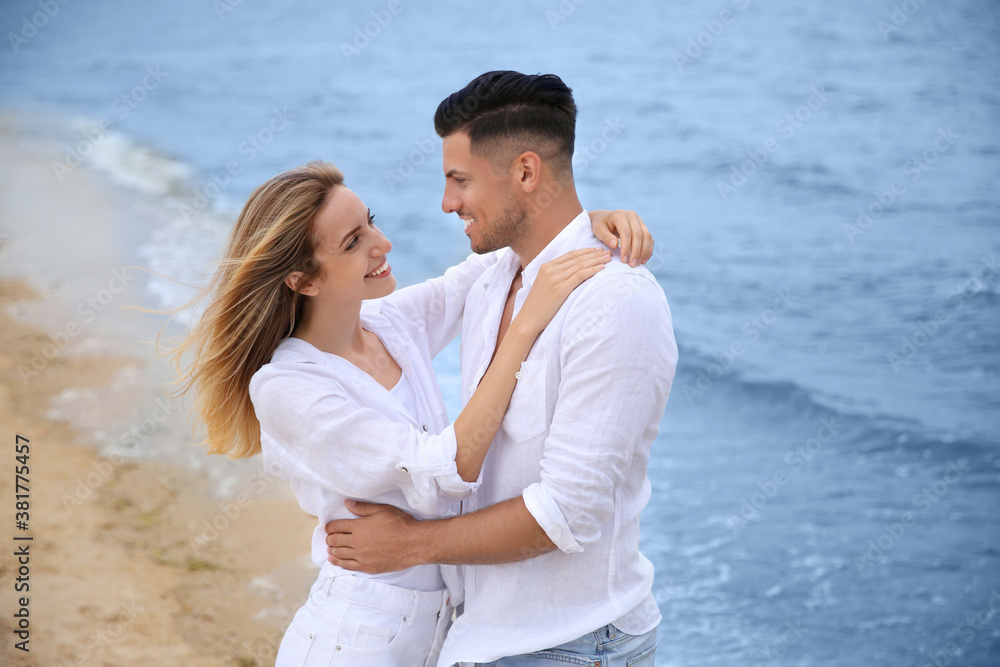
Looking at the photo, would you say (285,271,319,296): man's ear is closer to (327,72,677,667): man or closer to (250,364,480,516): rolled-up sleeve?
(250,364,480,516): rolled-up sleeve

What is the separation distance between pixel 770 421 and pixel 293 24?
2145cm

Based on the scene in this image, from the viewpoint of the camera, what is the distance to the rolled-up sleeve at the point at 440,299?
2.66 metres

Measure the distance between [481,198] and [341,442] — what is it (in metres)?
0.68

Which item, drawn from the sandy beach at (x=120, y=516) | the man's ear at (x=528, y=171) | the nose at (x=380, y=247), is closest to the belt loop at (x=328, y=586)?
the nose at (x=380, y=247)

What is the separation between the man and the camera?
1851 millimetres

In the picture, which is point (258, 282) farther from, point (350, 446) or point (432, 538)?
point (432, 538)

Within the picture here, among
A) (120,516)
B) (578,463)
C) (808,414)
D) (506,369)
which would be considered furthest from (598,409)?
(808,414)

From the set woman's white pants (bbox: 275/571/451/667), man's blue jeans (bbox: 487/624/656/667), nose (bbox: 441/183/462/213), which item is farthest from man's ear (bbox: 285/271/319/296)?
man's blue jeans (bbox: 487/624/656/667)

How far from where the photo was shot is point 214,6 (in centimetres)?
2641

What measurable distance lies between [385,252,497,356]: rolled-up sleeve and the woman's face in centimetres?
33

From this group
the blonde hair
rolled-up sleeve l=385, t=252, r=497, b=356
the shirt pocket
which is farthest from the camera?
rolled-up sleeve l=385, t=252, r=497, b=356

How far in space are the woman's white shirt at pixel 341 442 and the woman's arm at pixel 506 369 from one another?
0.11 ft

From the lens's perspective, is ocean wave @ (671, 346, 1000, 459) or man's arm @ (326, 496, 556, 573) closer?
man's arm @ (326, 496, 556, 573)

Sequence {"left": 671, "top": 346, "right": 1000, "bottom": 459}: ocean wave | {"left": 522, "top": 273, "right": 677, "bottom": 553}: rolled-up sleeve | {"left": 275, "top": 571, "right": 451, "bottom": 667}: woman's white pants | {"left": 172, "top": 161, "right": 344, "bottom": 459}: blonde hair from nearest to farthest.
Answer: {"left": 522, "top": 273, "right": 677, "bottom": 553}: rolled-up sleeve
{"left": 275, "top": 571, "right": 451, "bottom": 667}: woman's white pants
{"left": 172, "top": 161, "right": 344, "bottom": 459}: blonde hair
{"left": 671, "top": 346, "right": 1000, "bottom": 459}: ocean wave
